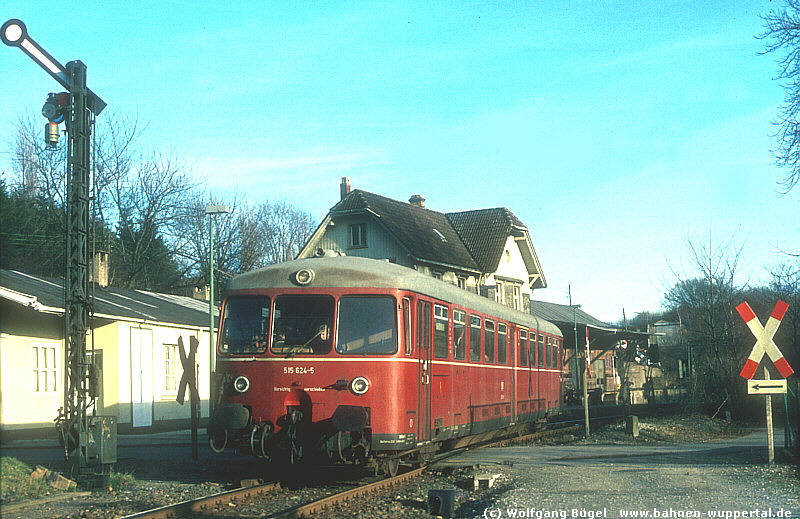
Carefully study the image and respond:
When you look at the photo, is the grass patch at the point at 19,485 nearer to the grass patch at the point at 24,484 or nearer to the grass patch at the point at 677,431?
the grass patch at the point at 24,484

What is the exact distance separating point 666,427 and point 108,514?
53.8ft

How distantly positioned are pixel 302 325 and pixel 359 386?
3.79ft

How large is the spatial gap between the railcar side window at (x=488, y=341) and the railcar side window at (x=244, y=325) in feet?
17.3

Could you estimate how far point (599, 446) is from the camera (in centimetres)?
1769

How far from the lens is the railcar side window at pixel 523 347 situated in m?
19.4

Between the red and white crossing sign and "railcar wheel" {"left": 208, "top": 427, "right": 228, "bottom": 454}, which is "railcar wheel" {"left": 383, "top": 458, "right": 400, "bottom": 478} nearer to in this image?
"railcar wheel" {"left": 208, "top": 427, "right": 228, "bottom": 454}

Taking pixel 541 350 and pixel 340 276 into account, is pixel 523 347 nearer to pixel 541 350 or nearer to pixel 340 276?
pixel 541 350

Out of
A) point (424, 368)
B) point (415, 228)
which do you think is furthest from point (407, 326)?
point (415, 228)

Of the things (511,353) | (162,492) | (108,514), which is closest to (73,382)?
(162,492)

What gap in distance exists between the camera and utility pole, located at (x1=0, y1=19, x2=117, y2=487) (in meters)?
12.0

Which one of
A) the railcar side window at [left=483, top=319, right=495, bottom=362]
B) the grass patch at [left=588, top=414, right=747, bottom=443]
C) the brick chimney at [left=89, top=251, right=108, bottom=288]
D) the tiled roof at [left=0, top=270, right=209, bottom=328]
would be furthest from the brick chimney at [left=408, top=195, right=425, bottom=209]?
the railcar side window at [left=483, top=319, right=495, bottom=362]

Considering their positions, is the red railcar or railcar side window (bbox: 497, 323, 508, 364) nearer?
the red railcar

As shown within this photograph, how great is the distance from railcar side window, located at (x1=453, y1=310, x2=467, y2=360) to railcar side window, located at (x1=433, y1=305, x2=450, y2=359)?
478mm

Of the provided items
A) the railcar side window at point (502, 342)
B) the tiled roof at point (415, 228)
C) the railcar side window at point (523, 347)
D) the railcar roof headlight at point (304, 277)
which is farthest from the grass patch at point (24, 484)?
the tiled roof at point (415, 228)
